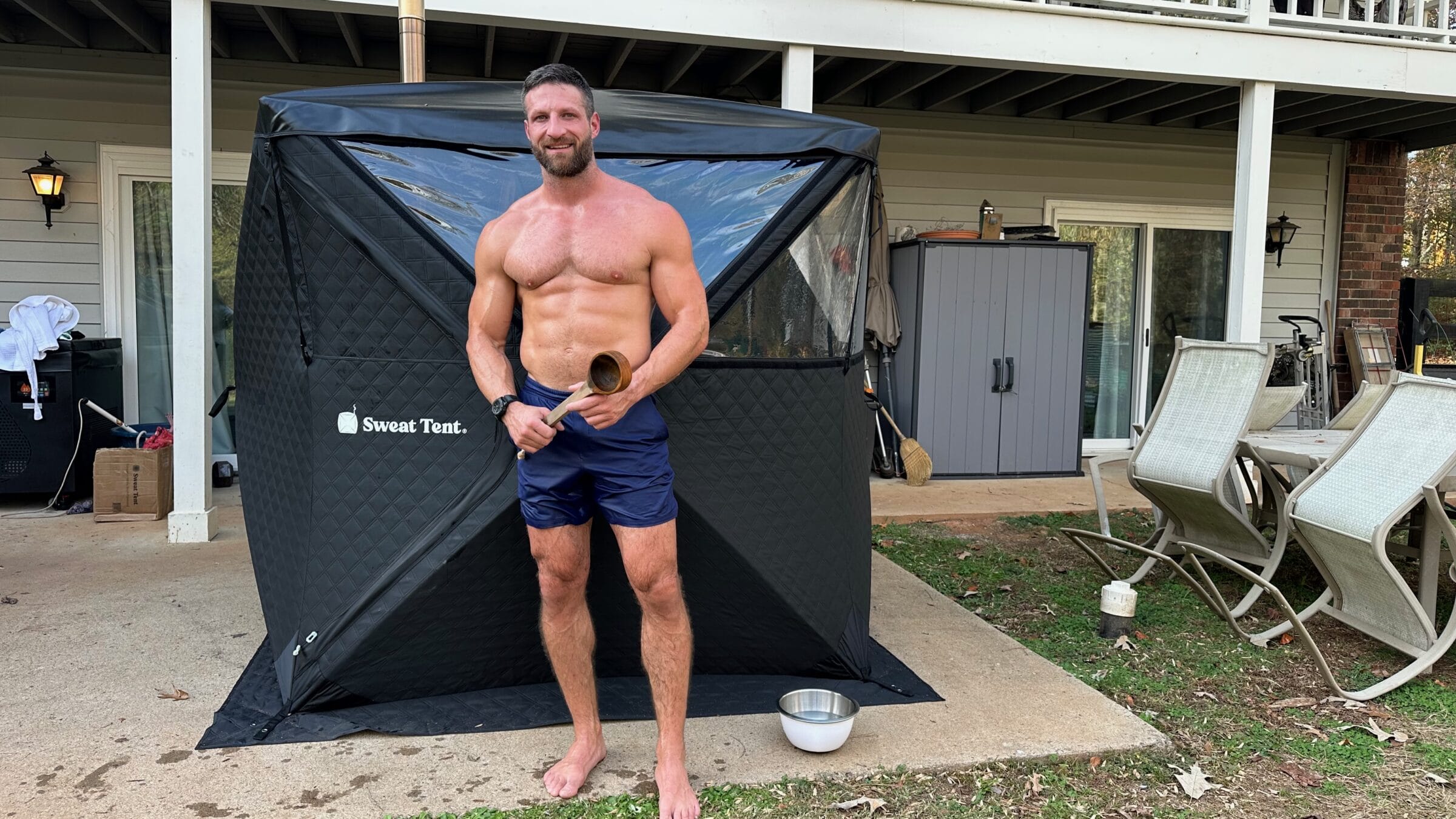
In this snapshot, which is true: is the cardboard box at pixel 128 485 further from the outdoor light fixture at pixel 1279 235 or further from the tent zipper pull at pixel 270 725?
the outdoor light fixture at pixel 1279 235

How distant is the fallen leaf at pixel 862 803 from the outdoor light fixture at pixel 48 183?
644 centimetres

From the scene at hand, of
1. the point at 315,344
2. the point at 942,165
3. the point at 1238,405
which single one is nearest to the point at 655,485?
the point at 315,344

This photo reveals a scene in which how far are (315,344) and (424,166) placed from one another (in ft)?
1.94

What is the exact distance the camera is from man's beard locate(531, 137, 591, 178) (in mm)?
2242

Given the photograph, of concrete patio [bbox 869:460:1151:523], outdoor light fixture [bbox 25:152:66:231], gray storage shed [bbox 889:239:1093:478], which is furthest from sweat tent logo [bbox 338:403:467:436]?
Answer: outdoor light fixture [bbox 25:152:66:231]

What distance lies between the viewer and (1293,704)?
3.20 m

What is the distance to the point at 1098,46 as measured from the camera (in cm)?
587

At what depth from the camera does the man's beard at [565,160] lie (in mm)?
2242

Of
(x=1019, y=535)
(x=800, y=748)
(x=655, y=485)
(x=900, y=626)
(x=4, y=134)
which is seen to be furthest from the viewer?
(x=4, y=134)

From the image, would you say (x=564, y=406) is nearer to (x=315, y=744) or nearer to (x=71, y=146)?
(x=315, y=744)

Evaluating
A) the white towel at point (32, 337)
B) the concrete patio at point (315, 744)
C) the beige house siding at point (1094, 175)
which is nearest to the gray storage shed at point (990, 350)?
the beige house siding at point (1094, 175)

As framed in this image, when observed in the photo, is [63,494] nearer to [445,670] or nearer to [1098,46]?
[445,670]

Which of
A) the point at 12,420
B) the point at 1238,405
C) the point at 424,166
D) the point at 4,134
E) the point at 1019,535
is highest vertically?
the point at 4,134

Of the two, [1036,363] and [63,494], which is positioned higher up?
[1036,363]
